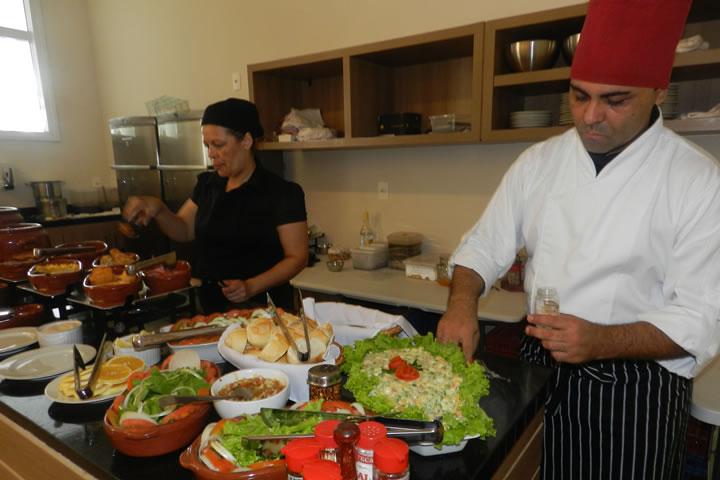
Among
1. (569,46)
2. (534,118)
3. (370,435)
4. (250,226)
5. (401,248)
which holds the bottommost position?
(401,248)

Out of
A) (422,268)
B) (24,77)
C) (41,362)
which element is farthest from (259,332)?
(24,77)

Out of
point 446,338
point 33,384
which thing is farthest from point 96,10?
point 446,338

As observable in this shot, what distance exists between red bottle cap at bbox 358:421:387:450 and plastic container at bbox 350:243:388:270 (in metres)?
2.33

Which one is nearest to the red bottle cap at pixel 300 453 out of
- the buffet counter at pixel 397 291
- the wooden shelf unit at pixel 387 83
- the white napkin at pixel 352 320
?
the white napkin at pixel 352 320

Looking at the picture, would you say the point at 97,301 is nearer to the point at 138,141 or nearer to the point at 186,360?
the point at 186,360

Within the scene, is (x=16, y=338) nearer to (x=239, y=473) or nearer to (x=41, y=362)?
(x=41, y=362)

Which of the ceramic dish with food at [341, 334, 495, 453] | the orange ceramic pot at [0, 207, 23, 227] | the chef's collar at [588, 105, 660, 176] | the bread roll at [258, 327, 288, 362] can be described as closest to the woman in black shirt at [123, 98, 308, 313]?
the orange ceramic pot at [0, 207, 23, 227]

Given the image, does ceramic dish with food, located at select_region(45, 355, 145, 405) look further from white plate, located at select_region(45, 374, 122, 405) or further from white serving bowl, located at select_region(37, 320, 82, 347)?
white serving bowl, located at select_region(37, 320, 82, 347)

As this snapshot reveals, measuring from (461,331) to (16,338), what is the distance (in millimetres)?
1437

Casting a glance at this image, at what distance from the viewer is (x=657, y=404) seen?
1273mm

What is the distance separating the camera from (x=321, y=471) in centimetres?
67

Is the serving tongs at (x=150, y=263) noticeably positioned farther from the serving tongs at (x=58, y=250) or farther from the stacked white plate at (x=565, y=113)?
the stacked white plate at (x=565, y=113)

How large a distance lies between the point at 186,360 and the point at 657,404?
4.19 feet

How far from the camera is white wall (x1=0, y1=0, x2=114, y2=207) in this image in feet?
16.5
